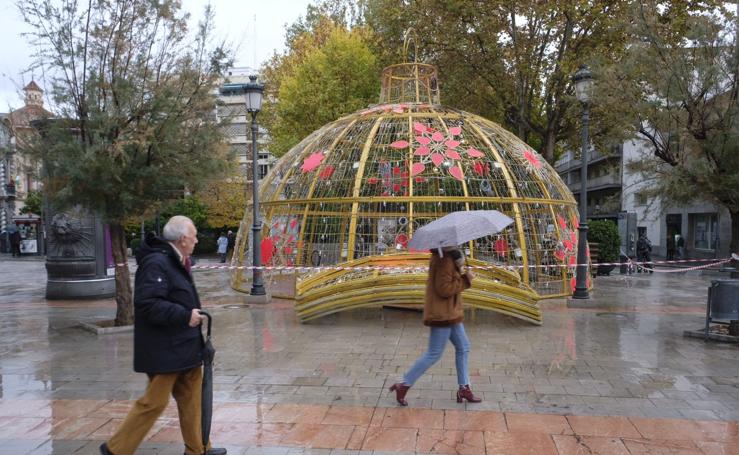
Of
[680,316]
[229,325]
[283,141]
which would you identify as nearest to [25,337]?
[229,325]

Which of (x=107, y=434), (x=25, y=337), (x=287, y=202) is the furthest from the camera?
(x=287, y=202)

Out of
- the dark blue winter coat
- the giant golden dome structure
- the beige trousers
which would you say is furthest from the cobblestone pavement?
the giant golden dome structure

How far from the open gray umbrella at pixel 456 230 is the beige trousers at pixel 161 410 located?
2.22m

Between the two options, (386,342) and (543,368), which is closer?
(543,368)

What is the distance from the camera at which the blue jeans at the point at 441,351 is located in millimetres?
5074

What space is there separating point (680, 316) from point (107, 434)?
947cm

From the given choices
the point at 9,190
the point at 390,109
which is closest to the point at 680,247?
the point at 390,109

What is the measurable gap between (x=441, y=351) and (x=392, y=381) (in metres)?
1.18

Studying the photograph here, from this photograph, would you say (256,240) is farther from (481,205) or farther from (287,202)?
(481,205)

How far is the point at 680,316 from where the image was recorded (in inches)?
400

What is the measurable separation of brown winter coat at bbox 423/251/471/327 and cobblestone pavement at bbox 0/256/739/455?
0.84 metres

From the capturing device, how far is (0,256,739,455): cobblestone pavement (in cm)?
447

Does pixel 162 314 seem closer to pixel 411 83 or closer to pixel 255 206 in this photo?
pixel 255 206

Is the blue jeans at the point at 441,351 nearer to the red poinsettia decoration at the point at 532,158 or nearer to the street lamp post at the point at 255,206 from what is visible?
the street lamp post at the point at 255,206
